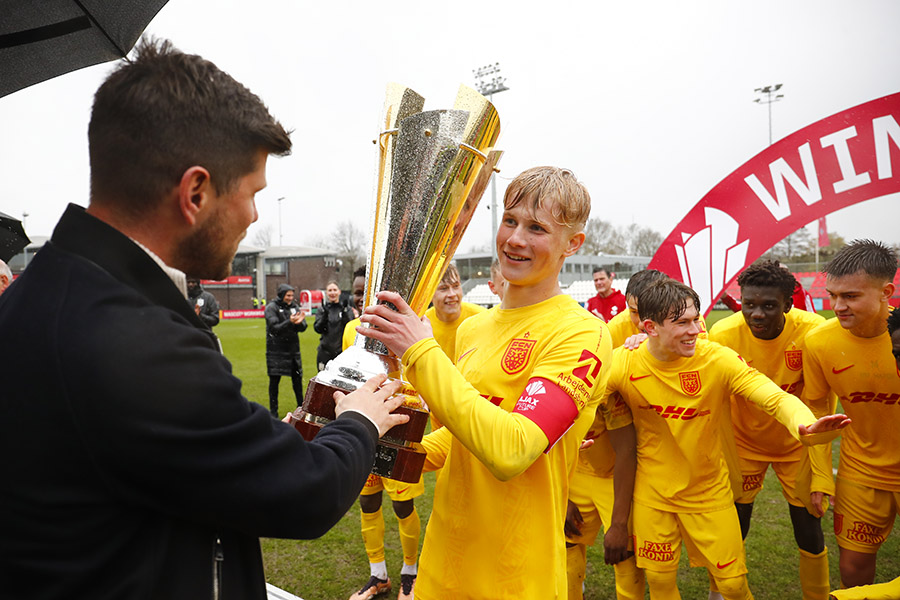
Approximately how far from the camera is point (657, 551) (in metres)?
3.17

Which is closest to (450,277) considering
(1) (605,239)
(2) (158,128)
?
(2) (158,128)

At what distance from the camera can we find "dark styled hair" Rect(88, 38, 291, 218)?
1.05 meters

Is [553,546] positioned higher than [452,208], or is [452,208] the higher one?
[452,208]

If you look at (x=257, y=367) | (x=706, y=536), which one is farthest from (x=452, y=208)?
(x=257, y=367)

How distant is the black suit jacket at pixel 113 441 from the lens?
908 mm

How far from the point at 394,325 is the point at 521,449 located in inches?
19.2

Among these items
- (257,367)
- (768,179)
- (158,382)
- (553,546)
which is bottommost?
(257,367)

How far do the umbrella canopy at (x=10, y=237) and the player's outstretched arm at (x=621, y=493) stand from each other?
15.3 feet

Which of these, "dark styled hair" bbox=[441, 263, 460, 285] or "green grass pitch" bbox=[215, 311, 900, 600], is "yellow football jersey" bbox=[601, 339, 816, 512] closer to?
"green grass pitch" bbox=[215, 311, 900, 600]

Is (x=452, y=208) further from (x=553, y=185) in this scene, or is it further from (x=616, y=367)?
(x=616, y=367)

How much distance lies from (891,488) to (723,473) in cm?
103

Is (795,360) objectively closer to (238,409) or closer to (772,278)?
(772,278)

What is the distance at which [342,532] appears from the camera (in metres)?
5.28

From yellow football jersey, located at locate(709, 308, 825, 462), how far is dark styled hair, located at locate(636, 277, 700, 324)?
3.94 ft
